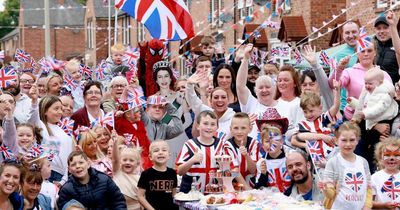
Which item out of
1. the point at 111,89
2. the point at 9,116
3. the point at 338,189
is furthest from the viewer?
the point at 111,89

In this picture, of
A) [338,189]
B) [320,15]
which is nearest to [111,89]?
[338,189]

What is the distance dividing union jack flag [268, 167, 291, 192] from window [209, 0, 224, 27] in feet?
73.3

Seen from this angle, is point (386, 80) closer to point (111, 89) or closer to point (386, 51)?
point (386, 51)

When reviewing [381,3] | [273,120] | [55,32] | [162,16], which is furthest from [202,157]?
[55,32]

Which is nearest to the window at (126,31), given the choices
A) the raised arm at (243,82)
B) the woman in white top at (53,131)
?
the raised arm at (243,82)

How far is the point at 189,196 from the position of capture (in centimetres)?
959

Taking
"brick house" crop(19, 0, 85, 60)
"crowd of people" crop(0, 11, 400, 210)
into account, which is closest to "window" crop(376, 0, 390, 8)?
"crowd of people" crop(0, 11, 400, 210)

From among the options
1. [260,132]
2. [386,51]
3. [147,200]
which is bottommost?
[147,200]

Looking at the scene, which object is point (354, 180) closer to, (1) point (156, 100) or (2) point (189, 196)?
(2) point (189, 196)

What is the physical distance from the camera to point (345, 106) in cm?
1091

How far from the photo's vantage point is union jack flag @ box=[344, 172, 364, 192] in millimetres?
8883

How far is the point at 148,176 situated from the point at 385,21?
10.3 ft

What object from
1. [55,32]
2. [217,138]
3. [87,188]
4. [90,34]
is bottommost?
[87,188]

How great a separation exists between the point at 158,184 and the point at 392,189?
7.70 ft
